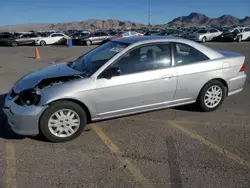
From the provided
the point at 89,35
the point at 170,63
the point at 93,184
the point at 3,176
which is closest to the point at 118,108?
the point at 170,63

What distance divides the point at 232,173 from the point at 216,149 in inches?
26.2

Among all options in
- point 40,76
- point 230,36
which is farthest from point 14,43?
point 40,76

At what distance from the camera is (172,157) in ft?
12.7

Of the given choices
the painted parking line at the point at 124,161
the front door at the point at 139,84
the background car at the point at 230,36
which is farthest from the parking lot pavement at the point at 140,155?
the background car at the point at 230,36

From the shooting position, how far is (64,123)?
4340 millimetres

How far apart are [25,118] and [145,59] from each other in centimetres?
216

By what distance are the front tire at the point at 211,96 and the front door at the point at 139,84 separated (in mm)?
732

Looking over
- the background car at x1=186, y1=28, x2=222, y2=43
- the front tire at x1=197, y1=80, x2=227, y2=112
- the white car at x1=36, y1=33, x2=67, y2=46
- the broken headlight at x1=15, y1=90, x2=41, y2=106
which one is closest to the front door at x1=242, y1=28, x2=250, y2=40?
the background car at x1=186, y1=28, x2=222, y2=43

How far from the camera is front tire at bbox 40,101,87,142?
422cm

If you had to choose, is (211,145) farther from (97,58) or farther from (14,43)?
(14,43)

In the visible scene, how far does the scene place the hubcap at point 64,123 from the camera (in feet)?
14.1

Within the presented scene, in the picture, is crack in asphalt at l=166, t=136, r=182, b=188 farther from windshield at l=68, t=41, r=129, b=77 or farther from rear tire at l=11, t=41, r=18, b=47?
rear tire at l=11, t=41, r=18, b=47

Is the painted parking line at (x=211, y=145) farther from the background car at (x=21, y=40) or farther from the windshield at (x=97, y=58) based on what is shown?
the background car at (x=21, y=40)

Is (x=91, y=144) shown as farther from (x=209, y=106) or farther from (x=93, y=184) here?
(x=209, y=106)
